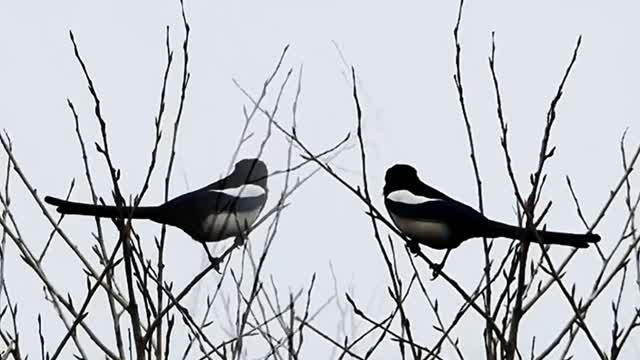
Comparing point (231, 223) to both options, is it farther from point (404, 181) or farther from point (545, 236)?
point (545, 236)

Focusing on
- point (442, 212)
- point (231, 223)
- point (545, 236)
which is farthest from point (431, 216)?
point (545, 236)

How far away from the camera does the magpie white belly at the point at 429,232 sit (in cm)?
520

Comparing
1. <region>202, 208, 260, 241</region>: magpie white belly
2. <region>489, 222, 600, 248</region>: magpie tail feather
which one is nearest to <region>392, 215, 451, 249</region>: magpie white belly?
<region>489, 222, 600, 248</region>: magpie tail feather

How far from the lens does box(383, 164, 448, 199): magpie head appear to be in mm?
5562

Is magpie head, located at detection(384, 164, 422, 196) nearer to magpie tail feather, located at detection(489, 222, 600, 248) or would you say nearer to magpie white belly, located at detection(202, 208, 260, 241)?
magpie white belly, located at detection(202, 208, 260, 241)

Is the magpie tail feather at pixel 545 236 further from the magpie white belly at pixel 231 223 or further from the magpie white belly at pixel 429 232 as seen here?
the magpie white belly at pixel 231 223

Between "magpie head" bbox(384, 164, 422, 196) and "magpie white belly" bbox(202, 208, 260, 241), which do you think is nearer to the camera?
"magpie white belly" bbox(202, 208, 260, 241)

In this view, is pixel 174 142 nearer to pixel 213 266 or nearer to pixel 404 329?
pixel 213 266

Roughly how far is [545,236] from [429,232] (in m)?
1.63

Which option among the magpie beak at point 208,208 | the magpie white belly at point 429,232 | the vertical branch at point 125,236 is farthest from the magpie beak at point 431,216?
the vertical branch at point 125,236

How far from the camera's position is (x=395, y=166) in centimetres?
569

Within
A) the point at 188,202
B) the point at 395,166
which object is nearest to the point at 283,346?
the point at 188,202

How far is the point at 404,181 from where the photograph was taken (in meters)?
5.63

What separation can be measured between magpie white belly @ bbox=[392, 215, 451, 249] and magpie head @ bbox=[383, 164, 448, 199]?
333mm
